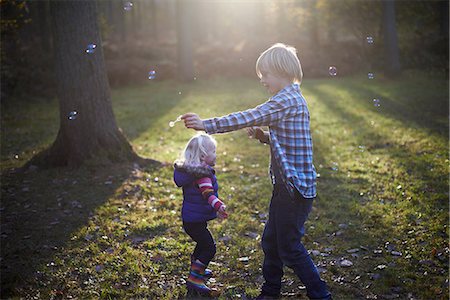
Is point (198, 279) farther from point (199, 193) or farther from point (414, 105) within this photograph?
point (414, 105)

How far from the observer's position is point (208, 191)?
14.5 feet

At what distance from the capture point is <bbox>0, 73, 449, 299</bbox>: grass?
5051 mm

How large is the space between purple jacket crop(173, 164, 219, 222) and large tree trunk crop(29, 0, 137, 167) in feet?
16.1

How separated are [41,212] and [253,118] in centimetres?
469

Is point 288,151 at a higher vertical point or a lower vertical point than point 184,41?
lower

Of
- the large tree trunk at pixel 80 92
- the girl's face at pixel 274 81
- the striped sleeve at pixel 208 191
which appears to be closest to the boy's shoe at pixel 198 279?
the striped sleeve at pixel 208 191

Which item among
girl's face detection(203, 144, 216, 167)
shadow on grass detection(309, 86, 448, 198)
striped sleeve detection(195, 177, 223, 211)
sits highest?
girl's face detection(203, 144, 216, 167)

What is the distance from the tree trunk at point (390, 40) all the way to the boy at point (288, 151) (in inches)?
755

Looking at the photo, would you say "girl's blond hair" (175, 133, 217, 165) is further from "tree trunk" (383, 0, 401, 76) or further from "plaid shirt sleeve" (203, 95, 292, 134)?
"tree trunk" (383, 0, 401, 76)

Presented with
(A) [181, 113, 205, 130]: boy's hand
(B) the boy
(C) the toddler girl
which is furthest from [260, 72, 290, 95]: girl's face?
(C) the toddler girl

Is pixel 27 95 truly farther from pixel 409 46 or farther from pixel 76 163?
pixel 409 46

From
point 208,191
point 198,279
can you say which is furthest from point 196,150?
point 198,279

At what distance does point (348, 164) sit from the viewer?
9758 mm

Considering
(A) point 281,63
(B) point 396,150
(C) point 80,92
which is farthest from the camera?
(B) point 396,150
